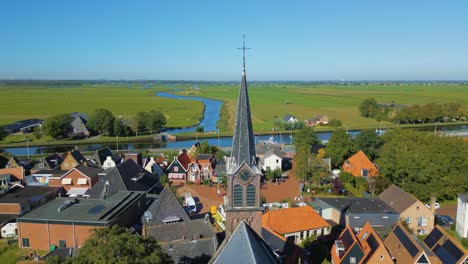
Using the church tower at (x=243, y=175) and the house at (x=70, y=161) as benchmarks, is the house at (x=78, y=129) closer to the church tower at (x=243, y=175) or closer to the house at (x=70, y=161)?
the house at (x=70, y=161)

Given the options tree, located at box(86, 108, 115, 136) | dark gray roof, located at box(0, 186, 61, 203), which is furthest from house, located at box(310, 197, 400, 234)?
tree, located at box(86, 108, 115, 136)

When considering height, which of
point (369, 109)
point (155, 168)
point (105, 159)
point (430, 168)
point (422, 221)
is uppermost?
point (369, 109)

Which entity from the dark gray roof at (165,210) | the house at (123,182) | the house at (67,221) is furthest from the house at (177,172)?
the dark gray roof at (165,210)

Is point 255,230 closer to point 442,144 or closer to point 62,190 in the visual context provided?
point 62,190

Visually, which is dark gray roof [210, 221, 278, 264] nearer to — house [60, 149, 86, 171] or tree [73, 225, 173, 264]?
tree [73, 225, 173, 264]

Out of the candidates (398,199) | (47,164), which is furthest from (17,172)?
(398,199)

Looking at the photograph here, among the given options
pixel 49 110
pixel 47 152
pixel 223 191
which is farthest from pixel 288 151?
pixel 49 110

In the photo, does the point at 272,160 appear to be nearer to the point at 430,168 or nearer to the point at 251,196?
the point at 430,168
